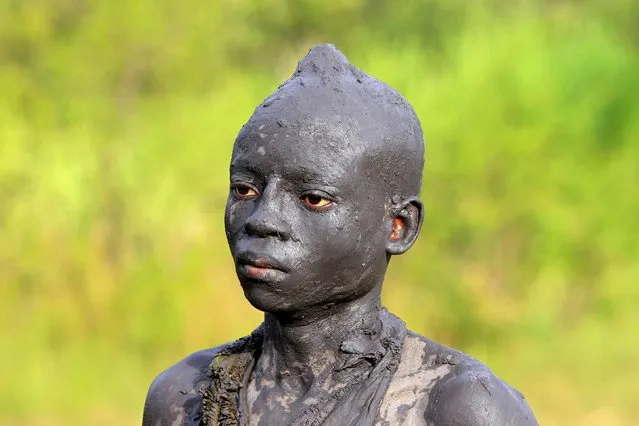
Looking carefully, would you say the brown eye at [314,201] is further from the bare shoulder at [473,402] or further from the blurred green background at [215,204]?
the blurred green background at [215,204]

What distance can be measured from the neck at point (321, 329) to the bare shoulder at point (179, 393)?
13.7 inches

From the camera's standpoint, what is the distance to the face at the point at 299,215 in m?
3.27

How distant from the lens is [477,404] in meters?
3.27

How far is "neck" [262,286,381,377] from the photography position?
3.48 metres

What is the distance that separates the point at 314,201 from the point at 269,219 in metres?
0.15

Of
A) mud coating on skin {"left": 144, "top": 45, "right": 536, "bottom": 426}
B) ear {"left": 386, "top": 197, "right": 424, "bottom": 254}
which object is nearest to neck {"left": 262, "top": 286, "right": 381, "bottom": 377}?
mud coating on skin {"left": 144, "top": 45, "right": 536, "bottom": 426}

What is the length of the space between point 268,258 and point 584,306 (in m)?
11.8

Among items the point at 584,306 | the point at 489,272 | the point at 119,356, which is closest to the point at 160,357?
the point at 119,356

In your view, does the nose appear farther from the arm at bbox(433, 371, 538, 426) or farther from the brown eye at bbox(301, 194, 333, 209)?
the arm at bbox(433, 371, 538, 426)

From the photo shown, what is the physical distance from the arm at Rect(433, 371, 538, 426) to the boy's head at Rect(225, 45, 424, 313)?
1.34 feet

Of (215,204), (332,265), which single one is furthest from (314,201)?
(215,204)

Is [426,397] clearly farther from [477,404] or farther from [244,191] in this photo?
[244,191]

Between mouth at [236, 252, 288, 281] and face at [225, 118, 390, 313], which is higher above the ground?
face at [225, 118, 390, 313]

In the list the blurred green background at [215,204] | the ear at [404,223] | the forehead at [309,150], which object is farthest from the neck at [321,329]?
the blurred green background at [215,204]
